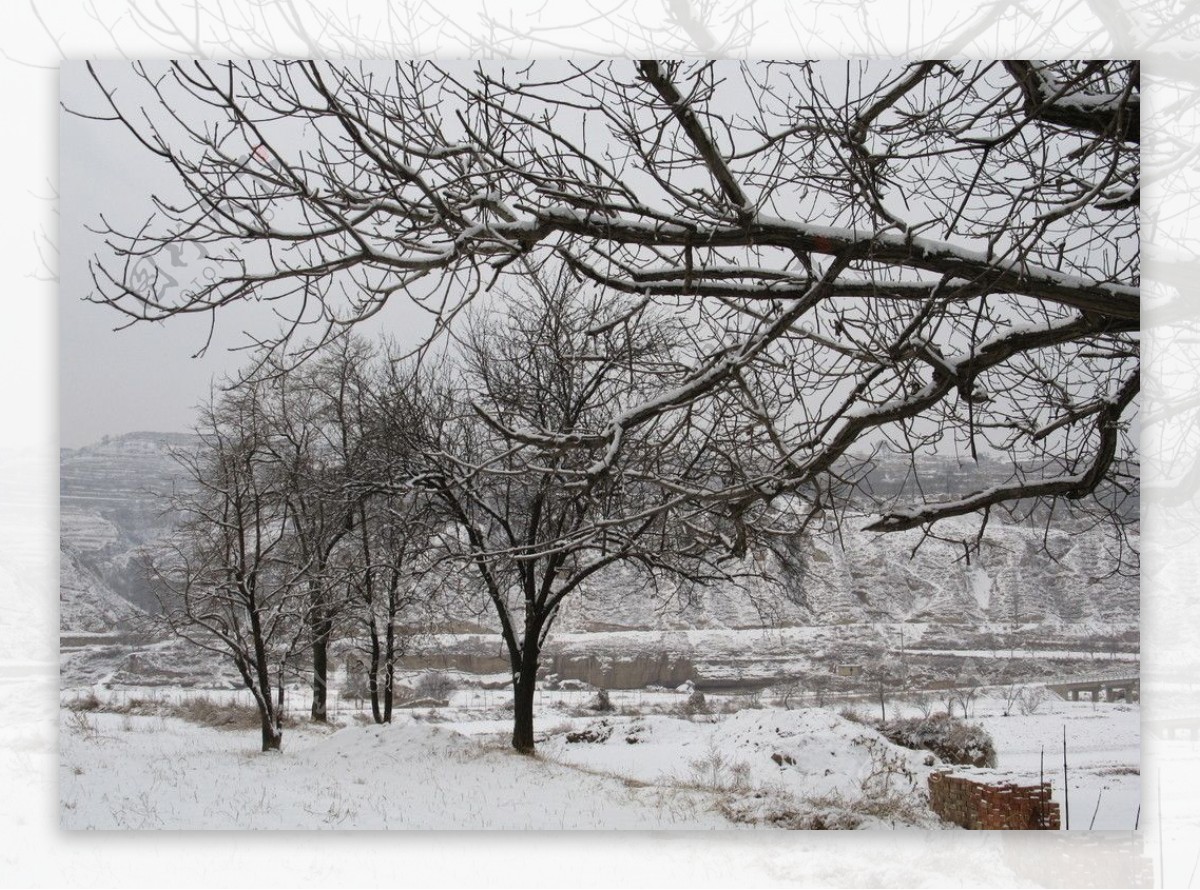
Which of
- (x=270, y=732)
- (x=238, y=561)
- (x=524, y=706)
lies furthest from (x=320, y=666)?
(x=524, y=706)

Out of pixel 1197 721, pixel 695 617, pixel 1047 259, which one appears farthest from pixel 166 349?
pixel 1197 721

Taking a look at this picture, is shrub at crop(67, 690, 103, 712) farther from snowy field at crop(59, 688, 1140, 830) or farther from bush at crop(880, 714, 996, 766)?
bush at crop(880, 714, 996, 766)

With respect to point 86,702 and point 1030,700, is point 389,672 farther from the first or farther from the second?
point 1030,700

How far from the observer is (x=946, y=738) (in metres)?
4.31

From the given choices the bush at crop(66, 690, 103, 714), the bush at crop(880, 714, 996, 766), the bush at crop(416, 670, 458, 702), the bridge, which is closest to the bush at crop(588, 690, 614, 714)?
the bush at crop(416, 670, 458, 702)

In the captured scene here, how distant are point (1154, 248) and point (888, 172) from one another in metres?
1.22

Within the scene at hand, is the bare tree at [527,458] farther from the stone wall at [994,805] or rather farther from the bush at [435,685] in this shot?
the stone wall at [994,805]

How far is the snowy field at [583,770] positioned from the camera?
406cm

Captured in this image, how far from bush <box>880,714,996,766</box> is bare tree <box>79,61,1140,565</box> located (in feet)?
3.05

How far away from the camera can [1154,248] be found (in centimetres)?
399

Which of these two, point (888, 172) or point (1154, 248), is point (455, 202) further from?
point (1154, 248)

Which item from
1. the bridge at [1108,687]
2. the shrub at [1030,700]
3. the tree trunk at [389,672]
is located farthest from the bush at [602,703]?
the bridge at [1108,687]

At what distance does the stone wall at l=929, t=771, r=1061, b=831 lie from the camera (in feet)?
13.2

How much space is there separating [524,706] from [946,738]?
5.53ft
